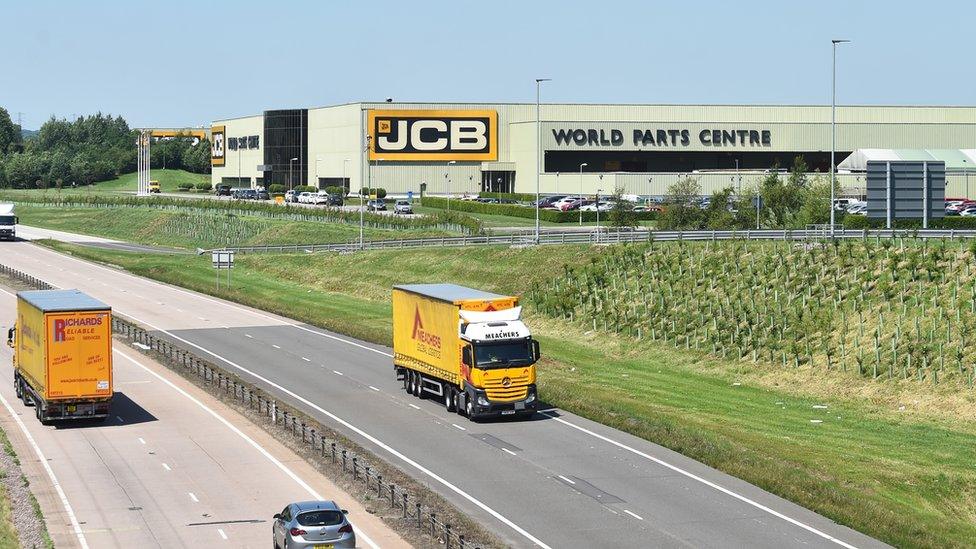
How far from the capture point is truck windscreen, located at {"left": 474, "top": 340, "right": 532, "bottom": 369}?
4225cm

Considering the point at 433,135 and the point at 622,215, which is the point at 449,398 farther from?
the point at 433,135

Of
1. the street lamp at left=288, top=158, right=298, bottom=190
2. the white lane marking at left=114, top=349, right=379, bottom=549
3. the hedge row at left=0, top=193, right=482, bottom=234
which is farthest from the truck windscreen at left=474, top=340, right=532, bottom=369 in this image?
the street lamp at left=288, top=158, right=298, bottom=190

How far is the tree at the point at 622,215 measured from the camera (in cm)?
9981

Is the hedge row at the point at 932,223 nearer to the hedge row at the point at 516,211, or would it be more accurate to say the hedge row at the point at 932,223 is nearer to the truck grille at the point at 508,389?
the hedge row at the point at 516,211

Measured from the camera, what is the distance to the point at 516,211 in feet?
417

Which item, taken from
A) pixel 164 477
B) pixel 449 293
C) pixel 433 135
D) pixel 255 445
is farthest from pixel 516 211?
pixel 164 477

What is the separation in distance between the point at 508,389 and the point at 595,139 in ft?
369

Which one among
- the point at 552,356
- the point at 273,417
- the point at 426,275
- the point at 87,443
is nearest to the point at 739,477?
the point at 273,417

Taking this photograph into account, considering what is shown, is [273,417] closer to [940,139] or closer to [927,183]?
[927,183]

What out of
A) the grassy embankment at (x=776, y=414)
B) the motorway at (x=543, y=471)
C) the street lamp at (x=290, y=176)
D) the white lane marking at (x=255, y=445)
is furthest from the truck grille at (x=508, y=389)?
the street lamp at (x=290, y=176)

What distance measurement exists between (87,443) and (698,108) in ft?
404

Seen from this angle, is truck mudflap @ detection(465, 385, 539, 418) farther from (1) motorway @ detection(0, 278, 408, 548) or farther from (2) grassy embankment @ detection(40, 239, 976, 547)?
(1) motorway @ detection(0, 278, 408, 548)

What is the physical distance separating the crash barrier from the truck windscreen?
91.0ft

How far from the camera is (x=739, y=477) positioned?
34.8m
